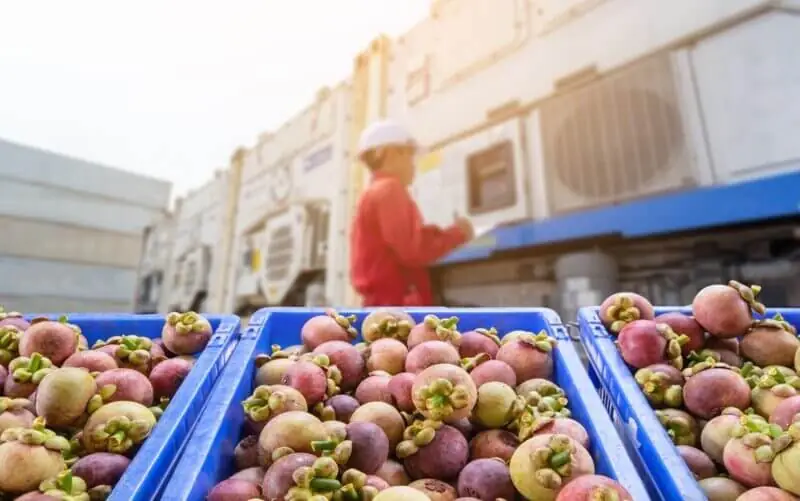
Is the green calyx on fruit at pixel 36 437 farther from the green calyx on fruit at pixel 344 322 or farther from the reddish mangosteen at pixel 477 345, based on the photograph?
the reddish mangosteen at pixel 477 345

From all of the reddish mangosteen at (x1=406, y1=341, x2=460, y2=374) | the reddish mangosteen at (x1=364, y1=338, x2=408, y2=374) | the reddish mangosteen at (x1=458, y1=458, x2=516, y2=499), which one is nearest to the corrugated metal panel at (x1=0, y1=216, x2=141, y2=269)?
the reddish mangosteen at (x1=364, y1=338, x2=408, y2=374)

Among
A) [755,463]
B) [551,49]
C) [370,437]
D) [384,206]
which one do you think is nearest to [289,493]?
[370,437]

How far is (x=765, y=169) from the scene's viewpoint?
240 cm

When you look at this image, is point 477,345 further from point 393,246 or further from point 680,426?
point 393,246

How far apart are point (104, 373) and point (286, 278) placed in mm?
5359

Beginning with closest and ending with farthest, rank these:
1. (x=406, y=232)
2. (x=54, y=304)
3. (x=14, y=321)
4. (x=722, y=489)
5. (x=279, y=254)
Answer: (x=722, y=489) → (x=14, y=321) → (x=406, y=232) → (x=54, y=304) → (x=279, y=254)

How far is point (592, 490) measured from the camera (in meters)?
0.67

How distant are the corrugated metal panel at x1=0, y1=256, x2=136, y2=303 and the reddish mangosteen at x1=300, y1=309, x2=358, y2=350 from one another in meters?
5.52

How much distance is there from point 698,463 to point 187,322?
1.03m

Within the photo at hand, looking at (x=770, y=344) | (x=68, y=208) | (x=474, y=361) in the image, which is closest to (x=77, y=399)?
(x=474, y=361)

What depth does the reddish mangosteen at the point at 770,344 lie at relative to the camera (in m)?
1.03

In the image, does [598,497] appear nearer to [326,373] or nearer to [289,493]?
[289,493]

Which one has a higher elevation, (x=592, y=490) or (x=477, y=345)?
(x=477, y=345)

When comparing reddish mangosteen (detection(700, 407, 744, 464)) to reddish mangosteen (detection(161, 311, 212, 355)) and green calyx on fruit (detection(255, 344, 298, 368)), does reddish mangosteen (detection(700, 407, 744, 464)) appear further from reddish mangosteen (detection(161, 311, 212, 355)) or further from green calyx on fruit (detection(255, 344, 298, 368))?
reddish mangosteen (detection(161, 311, 212, 355))
